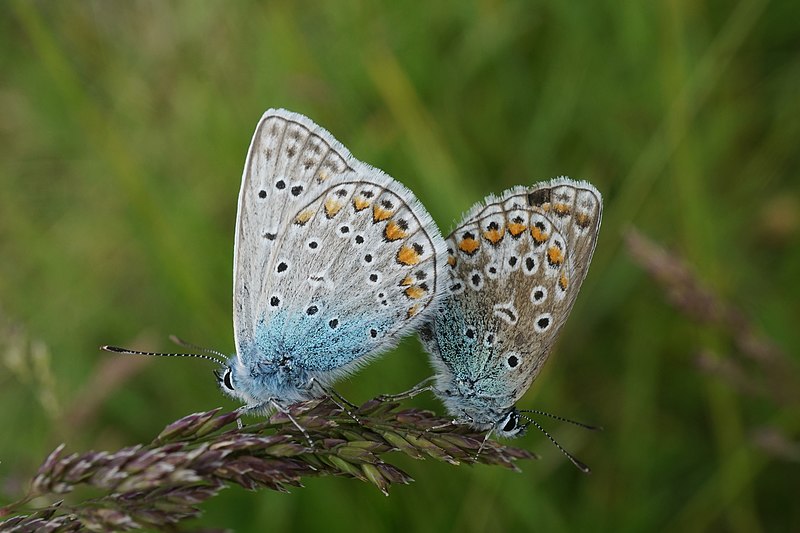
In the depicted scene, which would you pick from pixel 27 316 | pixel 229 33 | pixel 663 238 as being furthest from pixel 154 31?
pixel 663 238

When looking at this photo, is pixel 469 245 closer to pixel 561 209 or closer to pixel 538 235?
pixel 538 235

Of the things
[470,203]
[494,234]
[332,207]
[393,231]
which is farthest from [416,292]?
[470,203]

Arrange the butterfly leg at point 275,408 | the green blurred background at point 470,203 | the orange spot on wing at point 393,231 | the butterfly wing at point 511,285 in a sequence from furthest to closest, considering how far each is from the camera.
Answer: the green blurred background at point 470,203
the orange spot on wing at point 393,231
the butterfly wing at point 511,285
the butterfly leg at point 275,408

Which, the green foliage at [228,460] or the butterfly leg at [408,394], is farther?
the butterfly leg at [408,394]

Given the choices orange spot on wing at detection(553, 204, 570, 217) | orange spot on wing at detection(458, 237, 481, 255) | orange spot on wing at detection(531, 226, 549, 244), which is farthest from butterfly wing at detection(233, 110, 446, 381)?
orange spot on wing at detection(553, 204, 570, 217)

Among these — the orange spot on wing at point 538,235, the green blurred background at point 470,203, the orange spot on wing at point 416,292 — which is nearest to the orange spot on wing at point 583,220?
the orange spot on wing at point 538,235

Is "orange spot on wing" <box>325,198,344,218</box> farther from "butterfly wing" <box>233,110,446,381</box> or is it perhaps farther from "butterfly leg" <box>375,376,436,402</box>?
"butterfly leg" <box>375,376,436,402</box>

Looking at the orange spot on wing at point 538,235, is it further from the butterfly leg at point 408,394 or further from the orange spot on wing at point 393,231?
the butterfly leg at point 408,394

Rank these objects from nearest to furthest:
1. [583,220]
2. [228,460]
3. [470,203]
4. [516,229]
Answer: [228,460] → [583,220] → [516,229] → [470,203]
